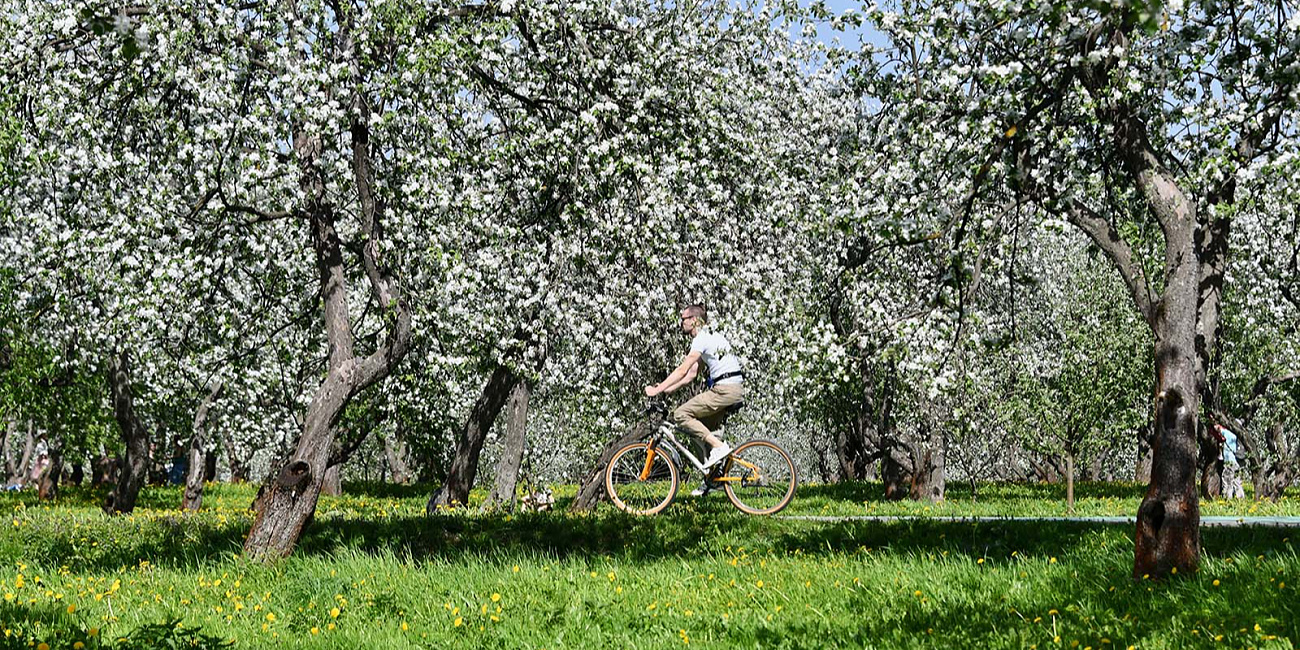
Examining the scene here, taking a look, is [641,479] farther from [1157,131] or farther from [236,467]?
[236,467]

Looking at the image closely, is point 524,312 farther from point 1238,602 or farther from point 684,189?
point 1238,602

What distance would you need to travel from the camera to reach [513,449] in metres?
18.1

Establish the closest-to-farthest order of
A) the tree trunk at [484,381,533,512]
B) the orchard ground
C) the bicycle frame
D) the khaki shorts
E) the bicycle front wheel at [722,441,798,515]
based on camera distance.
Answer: the orchard ground → the khaki shorts → the bicycle frame → the bicycle front wheel at [722,441,798,515] → the tree trunk at [484,381,533,512]

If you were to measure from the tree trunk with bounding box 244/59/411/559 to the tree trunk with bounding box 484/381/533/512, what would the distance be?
7060 mm

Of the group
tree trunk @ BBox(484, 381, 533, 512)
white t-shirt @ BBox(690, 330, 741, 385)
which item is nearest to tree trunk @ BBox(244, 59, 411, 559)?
white t-shirt @ BBox(690, 330, 741, 385)

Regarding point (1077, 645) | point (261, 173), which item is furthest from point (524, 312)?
point (1077, 645)

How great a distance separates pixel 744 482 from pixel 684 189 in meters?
3.41

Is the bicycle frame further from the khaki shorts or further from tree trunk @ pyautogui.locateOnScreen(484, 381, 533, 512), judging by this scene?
tree trunk @ pyautogui.locateOnScreen(484, 381, 533, 512)

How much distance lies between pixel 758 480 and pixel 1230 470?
60.1ft

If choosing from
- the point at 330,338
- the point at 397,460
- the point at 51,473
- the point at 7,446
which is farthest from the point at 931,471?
the point at 7,446

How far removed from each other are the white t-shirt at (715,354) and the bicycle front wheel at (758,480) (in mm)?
1031

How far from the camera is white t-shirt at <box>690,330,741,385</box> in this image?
11.4 m

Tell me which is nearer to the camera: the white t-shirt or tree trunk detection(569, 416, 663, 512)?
the white t-shirt

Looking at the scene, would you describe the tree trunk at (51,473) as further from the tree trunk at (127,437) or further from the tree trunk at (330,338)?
the tree trunk at (330,338)
